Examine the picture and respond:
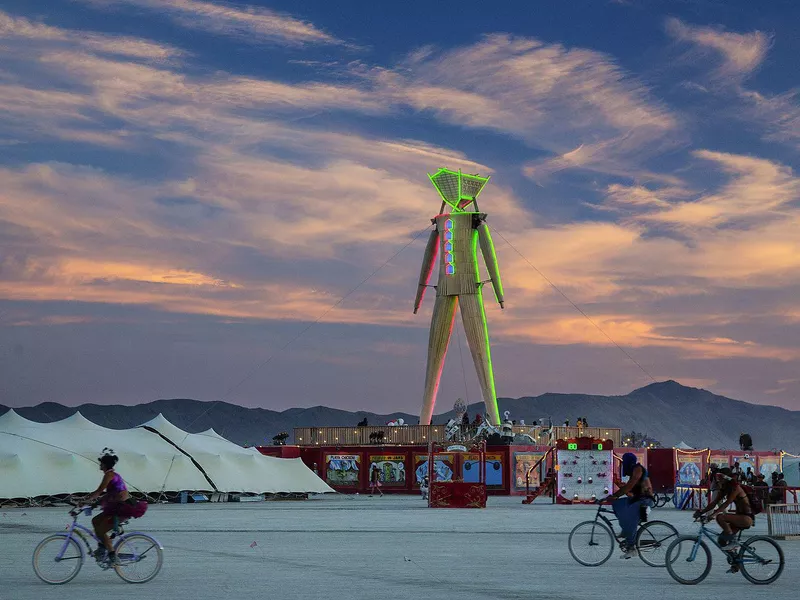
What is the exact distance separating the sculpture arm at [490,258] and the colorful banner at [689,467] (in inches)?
457

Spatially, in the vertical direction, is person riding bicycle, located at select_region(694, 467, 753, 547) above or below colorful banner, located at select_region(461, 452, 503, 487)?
below

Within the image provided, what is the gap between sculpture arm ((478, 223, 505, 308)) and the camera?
5838 cm

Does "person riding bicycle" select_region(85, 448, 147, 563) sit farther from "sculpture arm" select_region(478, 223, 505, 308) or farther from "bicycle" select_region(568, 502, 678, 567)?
"sculpture arm" select_region(478, 223, 505, 308)

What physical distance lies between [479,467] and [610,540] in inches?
1487

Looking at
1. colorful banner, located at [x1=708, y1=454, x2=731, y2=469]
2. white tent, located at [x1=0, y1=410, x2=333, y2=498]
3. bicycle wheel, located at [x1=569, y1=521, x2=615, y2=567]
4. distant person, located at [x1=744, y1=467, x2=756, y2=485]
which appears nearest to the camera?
bicycle wheel, located at [x1=569, y1=521, x2=615, y2=567]

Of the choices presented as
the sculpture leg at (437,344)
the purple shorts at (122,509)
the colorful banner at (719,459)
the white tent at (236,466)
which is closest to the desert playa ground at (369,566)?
the purple shorts at (122,509)

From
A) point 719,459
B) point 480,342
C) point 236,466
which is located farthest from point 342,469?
point 719,459

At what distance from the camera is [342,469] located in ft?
200

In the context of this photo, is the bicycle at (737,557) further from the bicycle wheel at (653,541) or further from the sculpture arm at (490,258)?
the sculpture arm at (490,258)

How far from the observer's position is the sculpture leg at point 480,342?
5878cm

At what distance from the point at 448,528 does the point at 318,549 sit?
782 centimetres

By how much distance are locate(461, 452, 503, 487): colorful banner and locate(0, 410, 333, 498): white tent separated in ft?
22.6

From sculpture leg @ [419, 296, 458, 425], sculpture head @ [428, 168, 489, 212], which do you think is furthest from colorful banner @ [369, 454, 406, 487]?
sculpture head @ [428, 168, 489, 212]

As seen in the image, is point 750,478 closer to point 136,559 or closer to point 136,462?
point 136,462
